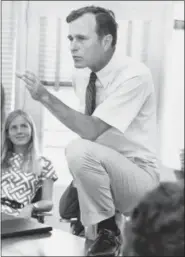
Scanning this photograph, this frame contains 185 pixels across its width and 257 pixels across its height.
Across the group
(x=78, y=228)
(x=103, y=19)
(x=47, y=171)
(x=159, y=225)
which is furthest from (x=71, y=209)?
(x=159, y=225)

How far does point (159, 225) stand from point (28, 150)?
102 cm

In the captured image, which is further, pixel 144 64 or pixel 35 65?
pixel 35 65

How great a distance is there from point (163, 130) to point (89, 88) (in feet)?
0.62

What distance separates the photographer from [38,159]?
112 cm

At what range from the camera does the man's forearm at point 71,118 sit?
27.8 inches

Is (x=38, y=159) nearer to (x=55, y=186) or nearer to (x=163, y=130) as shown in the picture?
(x=55, y=186)

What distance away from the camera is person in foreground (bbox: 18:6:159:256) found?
Result: 2.63 feet

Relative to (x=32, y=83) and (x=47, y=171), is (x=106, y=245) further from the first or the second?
(x=47, y=171)

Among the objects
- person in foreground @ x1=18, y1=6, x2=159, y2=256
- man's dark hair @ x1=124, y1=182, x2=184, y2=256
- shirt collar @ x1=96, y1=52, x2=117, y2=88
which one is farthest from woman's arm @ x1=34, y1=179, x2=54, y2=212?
man's dark hair @ x1=124, y1=182, x2=184, y2=256

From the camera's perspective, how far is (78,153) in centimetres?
80

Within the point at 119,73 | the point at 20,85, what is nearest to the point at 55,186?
the point at 20,85

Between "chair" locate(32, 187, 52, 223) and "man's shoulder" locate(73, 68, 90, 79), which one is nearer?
"man's shoulder" locate(73, 68, 90, 79)

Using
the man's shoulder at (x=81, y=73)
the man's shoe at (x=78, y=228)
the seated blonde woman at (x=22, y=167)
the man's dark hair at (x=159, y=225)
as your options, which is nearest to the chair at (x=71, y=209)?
the man's shoe at (x=78, y=228)

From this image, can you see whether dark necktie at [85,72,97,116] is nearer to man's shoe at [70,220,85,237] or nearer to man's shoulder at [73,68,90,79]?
man's shoulder at [73,68,90,79]
